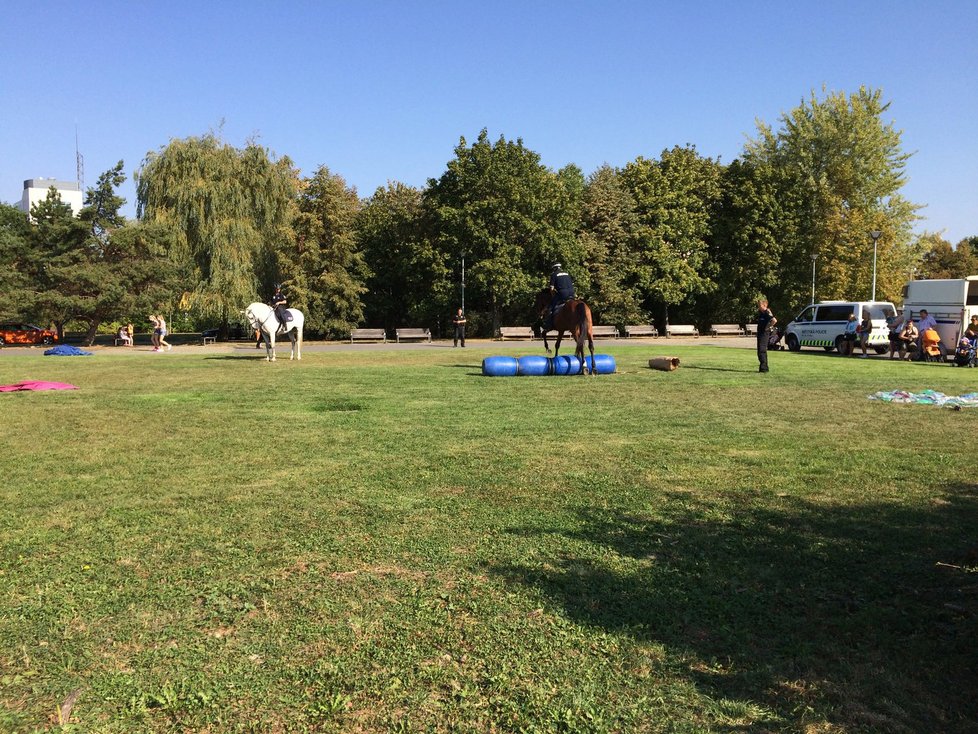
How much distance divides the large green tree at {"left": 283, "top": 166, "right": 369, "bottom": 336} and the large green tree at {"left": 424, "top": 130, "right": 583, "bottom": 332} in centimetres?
661

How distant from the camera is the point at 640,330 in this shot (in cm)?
5188

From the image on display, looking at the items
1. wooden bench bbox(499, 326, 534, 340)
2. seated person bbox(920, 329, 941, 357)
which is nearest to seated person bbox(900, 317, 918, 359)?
seated person bbox(920, 329, 941, 357)

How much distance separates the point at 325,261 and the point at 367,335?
18.5ft

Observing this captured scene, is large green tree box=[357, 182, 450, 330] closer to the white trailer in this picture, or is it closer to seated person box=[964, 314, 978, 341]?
the white trailer

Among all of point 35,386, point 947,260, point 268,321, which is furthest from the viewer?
point 947,260

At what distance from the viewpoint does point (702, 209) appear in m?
56.4

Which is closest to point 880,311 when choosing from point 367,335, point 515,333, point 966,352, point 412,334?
point 966,352

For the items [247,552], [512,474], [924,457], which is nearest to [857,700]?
[247,552]

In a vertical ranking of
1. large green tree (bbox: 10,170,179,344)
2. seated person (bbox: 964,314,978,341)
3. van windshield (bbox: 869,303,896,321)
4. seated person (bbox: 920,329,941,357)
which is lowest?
seated person (bbox: 920,329,941,357)

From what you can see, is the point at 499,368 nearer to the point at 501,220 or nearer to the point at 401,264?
the point at 501,220

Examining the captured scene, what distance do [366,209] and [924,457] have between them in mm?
52887

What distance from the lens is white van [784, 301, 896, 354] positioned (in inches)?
1171

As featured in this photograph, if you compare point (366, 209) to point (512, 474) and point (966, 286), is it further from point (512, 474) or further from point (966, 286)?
point (512, 474)

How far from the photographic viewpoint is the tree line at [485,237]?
40594mm
